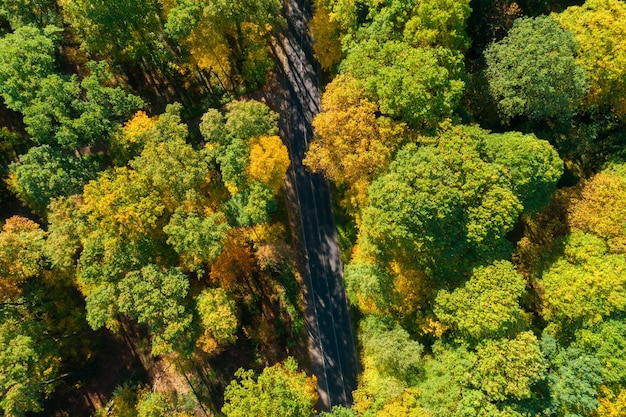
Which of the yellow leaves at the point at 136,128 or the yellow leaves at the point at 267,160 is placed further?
the yellow leaves at the point at 136,128

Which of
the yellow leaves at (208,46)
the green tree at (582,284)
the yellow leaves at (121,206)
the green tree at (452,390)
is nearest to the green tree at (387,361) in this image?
the green tree at (452,390)

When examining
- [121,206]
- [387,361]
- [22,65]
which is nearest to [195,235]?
[121,206]

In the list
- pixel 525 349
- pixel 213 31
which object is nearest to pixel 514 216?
pixel 525 349

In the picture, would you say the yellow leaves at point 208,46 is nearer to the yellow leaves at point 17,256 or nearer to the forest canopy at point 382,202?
the forest canopy at point 382,202

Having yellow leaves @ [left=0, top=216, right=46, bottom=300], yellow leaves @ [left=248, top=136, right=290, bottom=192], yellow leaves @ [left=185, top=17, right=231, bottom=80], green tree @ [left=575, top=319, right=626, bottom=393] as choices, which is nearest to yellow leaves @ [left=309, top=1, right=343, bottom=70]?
yellow leaves @ [left=185, top=17, right=231, bottom=80]

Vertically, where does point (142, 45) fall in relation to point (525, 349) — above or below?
above

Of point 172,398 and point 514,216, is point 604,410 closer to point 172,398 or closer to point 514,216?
point 514,216
